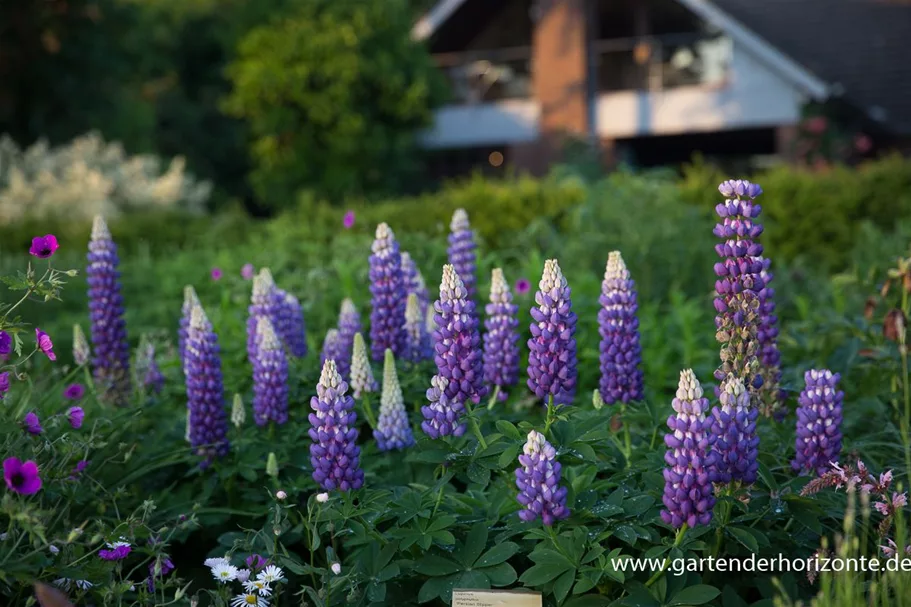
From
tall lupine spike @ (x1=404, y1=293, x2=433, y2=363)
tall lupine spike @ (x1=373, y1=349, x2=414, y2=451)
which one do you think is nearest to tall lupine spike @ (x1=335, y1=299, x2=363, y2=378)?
tall lupine spike @ (x1=404, y1=293, x2=433, y2=363)

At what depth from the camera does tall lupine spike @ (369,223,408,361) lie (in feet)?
13.3

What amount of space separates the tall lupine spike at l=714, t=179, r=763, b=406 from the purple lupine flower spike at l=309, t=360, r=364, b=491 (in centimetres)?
116

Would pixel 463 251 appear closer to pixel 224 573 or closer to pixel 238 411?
pixel 238 411

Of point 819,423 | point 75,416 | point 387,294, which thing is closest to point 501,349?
point 387,294

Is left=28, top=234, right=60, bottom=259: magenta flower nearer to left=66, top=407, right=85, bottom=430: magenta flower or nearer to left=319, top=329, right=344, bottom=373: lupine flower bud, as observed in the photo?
left=66, top=407, right=85, bottom=430: magenta flower

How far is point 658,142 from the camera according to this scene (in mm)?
26641

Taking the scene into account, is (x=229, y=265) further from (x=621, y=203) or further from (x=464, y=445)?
→ (x=464, y=445)

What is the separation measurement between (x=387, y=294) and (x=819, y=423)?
5.68 ft

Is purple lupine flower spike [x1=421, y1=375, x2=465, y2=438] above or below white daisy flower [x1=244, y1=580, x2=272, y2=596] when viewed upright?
above

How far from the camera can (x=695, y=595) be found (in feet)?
8.91

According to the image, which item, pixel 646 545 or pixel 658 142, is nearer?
pixel 646 545

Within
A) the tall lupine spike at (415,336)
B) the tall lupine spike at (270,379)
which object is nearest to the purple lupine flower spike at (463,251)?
the tall lupine spike at (415,336)

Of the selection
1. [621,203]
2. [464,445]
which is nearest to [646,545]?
[464,445]

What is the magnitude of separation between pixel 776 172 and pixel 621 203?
13.7ft
